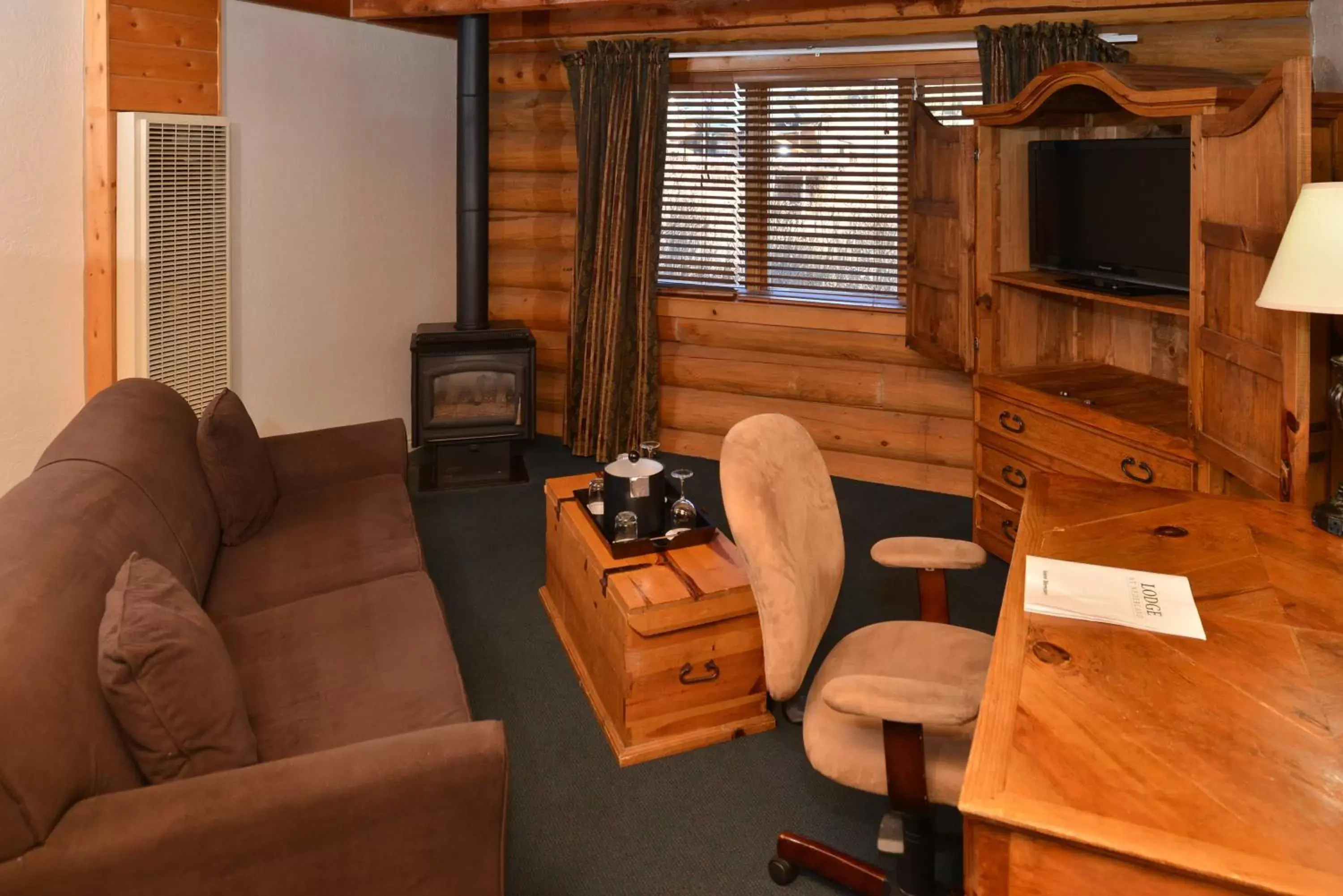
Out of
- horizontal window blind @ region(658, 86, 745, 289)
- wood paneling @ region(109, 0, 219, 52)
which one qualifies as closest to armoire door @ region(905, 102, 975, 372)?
horizontal window blind @ region(658, 86, 745, 289)

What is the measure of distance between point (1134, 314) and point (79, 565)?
3.80 metres

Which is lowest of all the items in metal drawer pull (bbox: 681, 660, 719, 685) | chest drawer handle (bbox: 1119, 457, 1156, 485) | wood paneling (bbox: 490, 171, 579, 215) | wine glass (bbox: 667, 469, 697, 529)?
metal drawer pull (bbox: 681, 660, 719, 685)

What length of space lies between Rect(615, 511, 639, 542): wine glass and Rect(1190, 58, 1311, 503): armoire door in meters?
1.62

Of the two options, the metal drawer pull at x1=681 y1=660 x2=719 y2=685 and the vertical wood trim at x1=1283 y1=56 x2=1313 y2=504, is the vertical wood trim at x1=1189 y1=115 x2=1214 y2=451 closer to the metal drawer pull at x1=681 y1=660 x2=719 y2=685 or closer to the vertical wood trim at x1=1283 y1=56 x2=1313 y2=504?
the vertical wood trim at x1=1283 y1=56 x2=1313 y2=504

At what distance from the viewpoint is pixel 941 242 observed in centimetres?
441

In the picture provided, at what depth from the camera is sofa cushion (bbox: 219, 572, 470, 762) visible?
6.97 feet

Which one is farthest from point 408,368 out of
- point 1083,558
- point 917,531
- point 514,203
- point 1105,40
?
point 1083,558

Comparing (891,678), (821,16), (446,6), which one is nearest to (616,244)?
(446,6)

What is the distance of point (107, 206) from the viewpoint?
3928 mm

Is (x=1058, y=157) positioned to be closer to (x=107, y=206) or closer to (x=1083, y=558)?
(x=1083, y=558)

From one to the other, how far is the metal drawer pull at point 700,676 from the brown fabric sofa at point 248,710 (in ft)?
2.13

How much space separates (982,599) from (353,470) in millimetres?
2369

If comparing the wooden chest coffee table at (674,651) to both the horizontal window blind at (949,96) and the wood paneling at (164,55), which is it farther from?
the horizontal window blind at (949,96)

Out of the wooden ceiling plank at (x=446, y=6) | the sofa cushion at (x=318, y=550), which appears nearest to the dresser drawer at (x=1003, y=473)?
the sofa cushion at (x=318, y=550)
